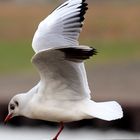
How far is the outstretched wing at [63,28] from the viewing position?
23.8 feet

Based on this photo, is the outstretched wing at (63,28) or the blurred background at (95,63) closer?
the outstretched wing at (63,28)

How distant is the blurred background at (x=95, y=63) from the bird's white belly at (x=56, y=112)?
2003 millimetres

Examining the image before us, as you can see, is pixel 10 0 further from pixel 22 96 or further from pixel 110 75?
pixel 22 96

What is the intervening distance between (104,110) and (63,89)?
40 cm

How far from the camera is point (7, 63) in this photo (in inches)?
866

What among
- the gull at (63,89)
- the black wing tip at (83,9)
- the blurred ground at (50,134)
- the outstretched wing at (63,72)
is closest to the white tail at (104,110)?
the gull at (63,89)

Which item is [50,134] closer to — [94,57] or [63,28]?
[63,28]

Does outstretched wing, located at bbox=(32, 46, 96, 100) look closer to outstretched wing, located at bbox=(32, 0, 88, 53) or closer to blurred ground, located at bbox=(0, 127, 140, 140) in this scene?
outstretched wing, located at bbox=(32, 0, 88, 53)

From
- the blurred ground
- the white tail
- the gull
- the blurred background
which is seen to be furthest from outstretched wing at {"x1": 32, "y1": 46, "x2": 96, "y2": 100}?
the blurred ground

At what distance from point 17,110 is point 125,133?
531 cm

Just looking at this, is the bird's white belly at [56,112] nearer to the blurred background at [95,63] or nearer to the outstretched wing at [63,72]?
the outstretched wing at [63,72]

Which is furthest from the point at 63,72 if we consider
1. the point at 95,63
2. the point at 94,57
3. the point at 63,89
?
the point at 94,57

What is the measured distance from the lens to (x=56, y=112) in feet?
23.7

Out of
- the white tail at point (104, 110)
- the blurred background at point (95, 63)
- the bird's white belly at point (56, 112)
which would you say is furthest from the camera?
the blurred background at point (95, 63)
